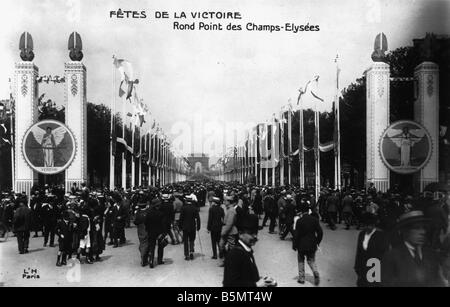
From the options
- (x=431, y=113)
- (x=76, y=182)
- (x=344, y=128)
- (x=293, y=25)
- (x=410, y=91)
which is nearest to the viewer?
(x=293, y=25)

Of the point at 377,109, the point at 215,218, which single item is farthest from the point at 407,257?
→ the point at 377,109

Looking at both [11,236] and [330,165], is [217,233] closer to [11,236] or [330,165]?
[11,236]

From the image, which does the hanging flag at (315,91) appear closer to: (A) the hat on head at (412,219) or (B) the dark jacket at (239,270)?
(A) the hat on head at (412,219)

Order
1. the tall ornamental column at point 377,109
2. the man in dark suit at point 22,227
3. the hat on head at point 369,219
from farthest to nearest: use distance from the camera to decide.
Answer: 1. the tall ornamental column at point 377,109
2. the man in dark suit at point 22,227
3. the hat on head at point 369,219

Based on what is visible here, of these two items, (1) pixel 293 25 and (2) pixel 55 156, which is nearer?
(1) pixel 293 25

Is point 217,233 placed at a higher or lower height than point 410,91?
lower

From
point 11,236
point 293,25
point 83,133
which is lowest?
point 11,236

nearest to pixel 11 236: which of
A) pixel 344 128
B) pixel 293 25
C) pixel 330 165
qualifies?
pixel 293 25

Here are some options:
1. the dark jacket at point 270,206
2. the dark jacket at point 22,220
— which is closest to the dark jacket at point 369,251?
the dark jacket at point 22,220
